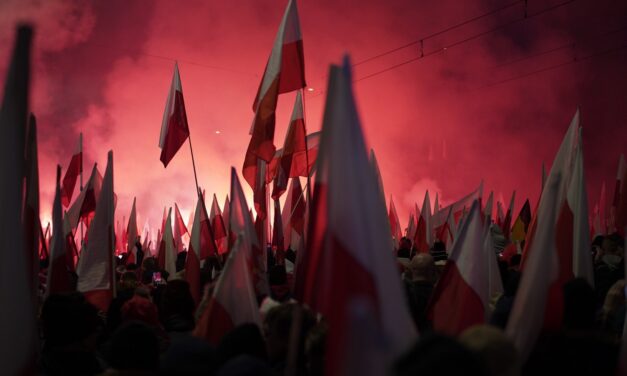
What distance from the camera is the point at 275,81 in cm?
552

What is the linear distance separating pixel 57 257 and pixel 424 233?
17.0 feet

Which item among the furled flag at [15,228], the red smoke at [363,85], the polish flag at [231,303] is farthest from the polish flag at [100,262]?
the red smoke at [363,85]

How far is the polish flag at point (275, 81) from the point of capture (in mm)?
5559

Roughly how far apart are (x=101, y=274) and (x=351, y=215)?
10.6ft

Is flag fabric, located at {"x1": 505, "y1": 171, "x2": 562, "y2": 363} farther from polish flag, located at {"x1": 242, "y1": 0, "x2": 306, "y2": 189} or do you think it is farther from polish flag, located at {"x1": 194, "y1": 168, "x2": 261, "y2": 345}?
polish flag, located at {"x1": 242, "y1": 0, "x2": 306, "y2": 189}

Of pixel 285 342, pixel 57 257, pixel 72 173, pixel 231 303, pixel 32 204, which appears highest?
pixel 72 173

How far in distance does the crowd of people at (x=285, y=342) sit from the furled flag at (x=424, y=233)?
12.9ft

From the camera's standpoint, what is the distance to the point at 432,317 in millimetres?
3734

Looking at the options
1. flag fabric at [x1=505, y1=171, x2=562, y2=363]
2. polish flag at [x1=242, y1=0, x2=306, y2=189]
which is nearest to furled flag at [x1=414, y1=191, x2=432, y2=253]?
polish flag at [x1=242, y1=0, x2=306, y2=189]

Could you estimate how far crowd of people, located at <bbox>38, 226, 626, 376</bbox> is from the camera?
2238mm

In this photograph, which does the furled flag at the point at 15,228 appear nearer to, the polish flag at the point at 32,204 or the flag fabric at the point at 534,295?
the polish flag at the point at 32,204

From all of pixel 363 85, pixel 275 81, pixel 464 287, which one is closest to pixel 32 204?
pixel 275 81

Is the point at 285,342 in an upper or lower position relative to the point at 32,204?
lower

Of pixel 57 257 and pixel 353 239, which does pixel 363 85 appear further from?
pixel 353 239
